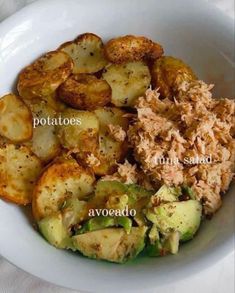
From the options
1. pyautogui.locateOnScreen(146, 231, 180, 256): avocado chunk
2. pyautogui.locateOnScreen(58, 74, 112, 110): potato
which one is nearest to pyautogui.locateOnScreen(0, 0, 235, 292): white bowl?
pyautogui.locateOnScreen(146, 231, 180, 256): avocado chunk

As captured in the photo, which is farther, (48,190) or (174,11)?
(174,11)

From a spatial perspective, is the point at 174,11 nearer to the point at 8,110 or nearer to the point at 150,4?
the point at 150,4

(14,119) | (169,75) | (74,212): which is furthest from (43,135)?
(169,75)

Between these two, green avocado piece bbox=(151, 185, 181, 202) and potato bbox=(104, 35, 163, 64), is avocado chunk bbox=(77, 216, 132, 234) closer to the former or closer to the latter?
green avocado piece bbox=(151, 185, 181, 202)

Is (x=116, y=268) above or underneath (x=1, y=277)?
above

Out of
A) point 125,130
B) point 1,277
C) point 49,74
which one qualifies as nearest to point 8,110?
point 49,74

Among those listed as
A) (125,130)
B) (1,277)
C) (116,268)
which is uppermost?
(125,130)
